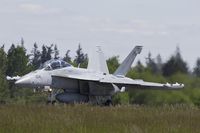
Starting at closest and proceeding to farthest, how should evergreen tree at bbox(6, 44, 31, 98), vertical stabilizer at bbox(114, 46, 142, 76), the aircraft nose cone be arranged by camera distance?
1. the aircraft nose cone
2. vertical stabilizer at bbox(114, 46, 142, 76)
3. evergreen tree at bbox(6, 44, 31, 98)

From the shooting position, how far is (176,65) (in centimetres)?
1775

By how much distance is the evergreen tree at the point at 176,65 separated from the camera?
57.4ft

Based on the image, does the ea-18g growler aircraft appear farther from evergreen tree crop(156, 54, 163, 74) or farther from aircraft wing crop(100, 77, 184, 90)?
evergreen tree crop(156, 54, 163, 74)

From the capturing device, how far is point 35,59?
3888 inches

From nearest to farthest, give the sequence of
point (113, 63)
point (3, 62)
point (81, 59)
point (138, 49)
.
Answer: point (138, 49) < point (113, 63) < point (3, 62) < point (81, 59)

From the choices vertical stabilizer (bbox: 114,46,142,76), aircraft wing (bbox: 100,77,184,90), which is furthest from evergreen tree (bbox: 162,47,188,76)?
vertical stabilizer (bbox: 114,46,142,76)

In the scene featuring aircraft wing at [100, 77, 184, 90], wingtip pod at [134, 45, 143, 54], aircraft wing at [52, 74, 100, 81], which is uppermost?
wingtip pod at [134, 45, 143, 54]

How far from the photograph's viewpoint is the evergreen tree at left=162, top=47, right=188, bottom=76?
57.4 ft

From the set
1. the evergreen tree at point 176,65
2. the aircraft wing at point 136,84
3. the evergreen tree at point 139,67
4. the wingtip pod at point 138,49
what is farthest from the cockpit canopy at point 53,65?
the evergreen tree at point 176,65

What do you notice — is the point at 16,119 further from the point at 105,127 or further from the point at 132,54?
the point at 132,54

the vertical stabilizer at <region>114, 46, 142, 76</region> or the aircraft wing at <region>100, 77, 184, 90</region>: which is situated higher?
the vertical stabilizer at <region>114, 46, 142, 76</region>

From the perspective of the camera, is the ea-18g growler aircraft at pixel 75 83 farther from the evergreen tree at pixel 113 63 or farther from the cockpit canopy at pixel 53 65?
the evergreen tree at pixel 113 63

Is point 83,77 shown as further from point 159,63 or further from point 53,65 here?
point 159,63

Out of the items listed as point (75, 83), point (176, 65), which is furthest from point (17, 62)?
point (176, 65)
